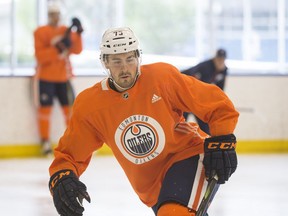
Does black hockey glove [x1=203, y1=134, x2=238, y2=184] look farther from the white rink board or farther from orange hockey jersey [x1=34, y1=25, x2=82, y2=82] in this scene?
orange hockey jersey [x1=34, y1=25, x2=82, y2=82]

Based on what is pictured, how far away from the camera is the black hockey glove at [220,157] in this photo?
2672mm

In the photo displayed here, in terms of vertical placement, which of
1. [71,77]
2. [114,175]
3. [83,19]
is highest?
[83,19]

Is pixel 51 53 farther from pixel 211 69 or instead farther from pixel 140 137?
pixel 140 137

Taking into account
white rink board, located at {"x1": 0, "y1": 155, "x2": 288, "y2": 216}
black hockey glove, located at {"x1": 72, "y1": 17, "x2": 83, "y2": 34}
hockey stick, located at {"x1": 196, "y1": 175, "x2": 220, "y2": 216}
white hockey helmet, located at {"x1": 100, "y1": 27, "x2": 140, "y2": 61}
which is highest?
white hockey helmet, located at {"x1": 100, "y1": 27, "x2": 140, "y2": 61}

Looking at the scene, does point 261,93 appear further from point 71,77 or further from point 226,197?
point 226,197

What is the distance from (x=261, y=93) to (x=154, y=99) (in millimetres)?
5201

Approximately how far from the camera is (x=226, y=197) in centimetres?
495

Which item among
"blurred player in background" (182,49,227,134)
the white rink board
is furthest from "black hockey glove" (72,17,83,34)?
"blurred player in background" (182,49,227,134)

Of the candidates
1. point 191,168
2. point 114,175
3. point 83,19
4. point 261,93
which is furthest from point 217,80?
point 191,168

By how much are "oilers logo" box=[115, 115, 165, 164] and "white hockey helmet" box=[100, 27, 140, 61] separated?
25 cm

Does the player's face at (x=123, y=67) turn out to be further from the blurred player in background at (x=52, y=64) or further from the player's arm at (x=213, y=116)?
the blurred player in background at (x=52, y=64)

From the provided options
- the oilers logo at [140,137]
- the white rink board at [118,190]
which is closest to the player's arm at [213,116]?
the oilers logo at [140,137]

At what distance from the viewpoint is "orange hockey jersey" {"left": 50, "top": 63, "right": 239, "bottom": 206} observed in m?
2.74

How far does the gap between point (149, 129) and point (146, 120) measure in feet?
0.12
